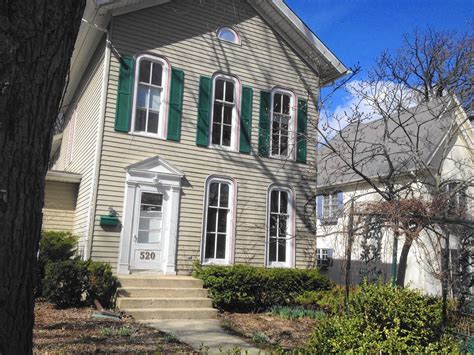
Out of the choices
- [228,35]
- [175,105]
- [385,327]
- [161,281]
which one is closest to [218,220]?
[161,281]

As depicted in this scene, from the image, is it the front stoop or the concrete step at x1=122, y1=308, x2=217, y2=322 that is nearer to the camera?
the concrete step at x1=122, y1=308, x2=217, y2=322

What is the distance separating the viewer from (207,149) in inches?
477

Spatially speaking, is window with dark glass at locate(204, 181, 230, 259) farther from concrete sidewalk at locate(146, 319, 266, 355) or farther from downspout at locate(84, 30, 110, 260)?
downspout at locate(84, 30, 110, 260)

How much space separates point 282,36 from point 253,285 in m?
7.38

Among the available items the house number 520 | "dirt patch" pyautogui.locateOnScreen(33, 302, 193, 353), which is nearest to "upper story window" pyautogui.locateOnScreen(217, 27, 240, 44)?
the house number 520

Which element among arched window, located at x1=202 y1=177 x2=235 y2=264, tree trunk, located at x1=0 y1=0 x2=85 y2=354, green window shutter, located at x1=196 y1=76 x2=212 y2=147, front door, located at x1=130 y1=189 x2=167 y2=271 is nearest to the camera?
tree trunk, located at x1=0 y1=0 x2=85 y2=354

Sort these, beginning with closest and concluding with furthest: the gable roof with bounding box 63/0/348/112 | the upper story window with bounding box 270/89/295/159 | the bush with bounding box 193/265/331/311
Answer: the bush with bounding box 193/265/331/311 < the gable roof with bounding box 63/0/348/112 < the upper story window with bounding box 270/89/295/159

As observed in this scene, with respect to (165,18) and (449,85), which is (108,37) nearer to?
(165,18)

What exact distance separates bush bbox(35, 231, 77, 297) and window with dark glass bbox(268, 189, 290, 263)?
5.26 meters

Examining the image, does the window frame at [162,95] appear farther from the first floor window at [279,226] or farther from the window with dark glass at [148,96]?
the first floor window at [279,226]

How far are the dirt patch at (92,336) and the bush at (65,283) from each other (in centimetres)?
40

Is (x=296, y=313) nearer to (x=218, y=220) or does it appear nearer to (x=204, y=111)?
(x=218, y=220)

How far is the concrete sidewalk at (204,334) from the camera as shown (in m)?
6.77

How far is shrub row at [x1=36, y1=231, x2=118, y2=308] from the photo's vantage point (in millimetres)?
9000
